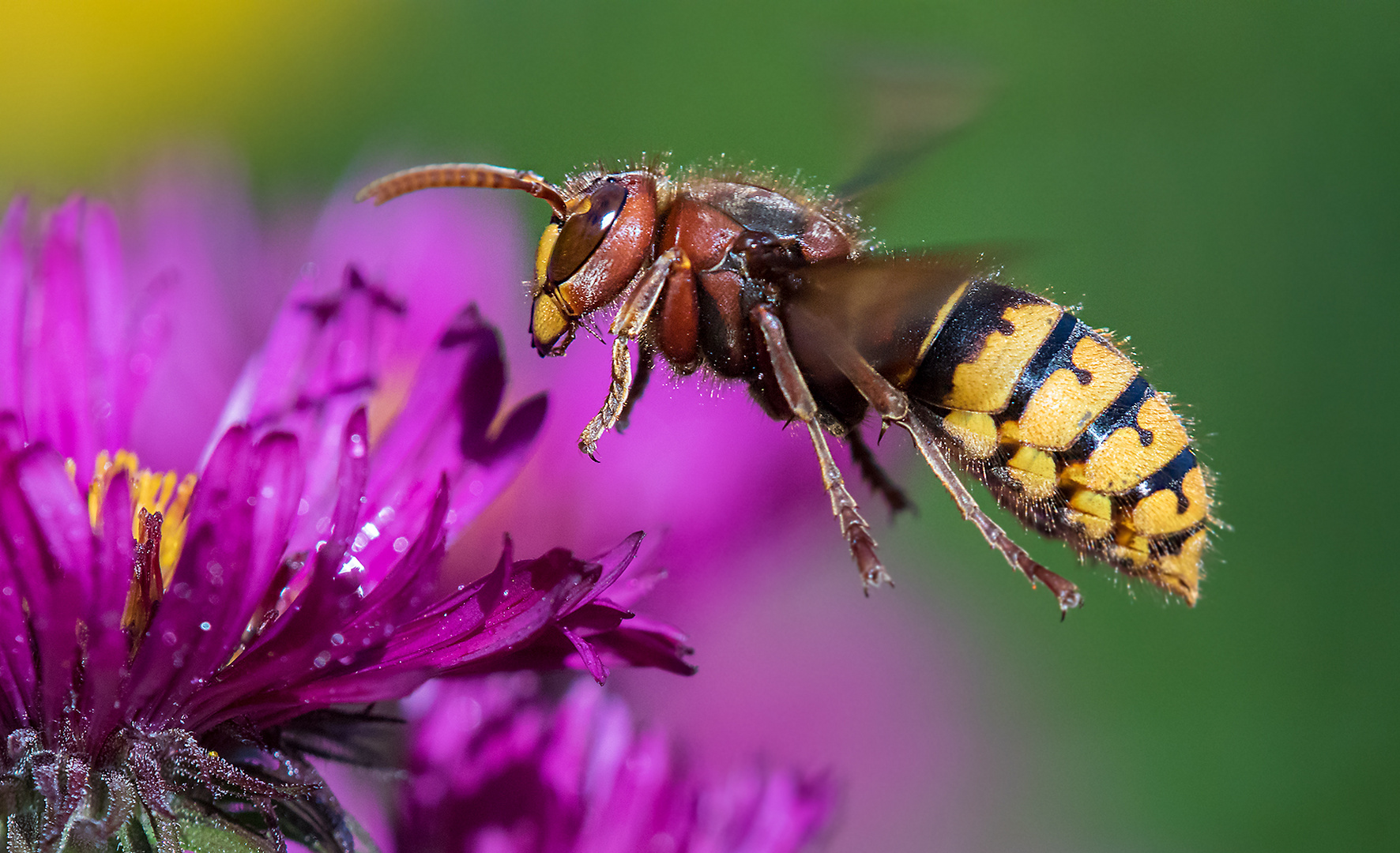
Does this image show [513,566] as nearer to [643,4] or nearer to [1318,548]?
[1318,548]

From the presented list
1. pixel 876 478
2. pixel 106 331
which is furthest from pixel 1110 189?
pixel 106 331

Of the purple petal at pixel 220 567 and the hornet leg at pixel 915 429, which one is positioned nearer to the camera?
the purple petal at pixel 220 567

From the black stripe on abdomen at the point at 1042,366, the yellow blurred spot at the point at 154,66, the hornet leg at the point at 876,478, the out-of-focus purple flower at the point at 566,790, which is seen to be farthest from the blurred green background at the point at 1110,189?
the out-of-focus purple flower at the point at 566,790

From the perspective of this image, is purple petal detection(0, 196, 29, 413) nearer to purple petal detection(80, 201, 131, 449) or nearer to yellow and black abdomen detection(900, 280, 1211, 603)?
purple petal detection(80, 201, 131, 449)

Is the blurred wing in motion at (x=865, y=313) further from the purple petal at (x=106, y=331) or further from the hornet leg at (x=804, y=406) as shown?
the purple petal at (x=106, y=331)

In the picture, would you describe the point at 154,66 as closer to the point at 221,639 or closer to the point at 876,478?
the point at 876,478

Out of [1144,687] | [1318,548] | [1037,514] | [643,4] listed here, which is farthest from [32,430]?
[643,4]
